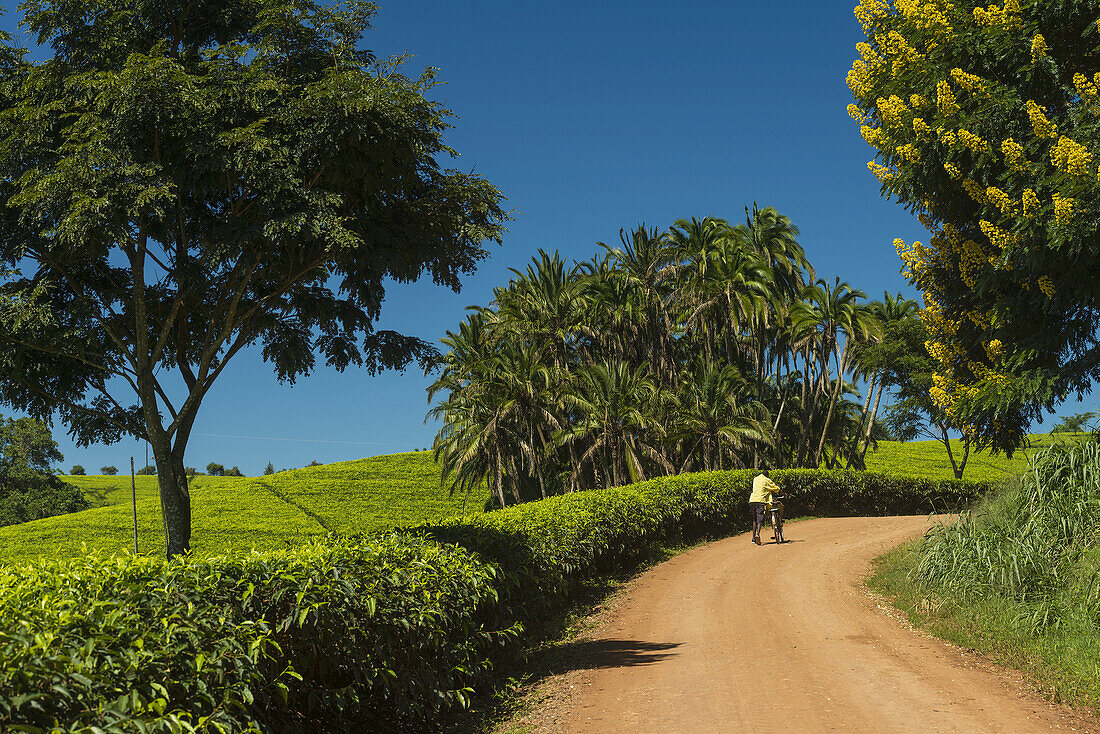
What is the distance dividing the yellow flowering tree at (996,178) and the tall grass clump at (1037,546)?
322 centimetres

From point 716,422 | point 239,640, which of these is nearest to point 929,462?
point 716,422

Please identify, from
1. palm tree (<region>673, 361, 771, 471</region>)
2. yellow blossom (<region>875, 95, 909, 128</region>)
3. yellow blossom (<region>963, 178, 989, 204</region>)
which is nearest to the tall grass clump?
yellow blossom (<region>963, 178, 989, 204</region>)

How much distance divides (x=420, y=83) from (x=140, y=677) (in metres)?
10.0

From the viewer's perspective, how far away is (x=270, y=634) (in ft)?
16.3

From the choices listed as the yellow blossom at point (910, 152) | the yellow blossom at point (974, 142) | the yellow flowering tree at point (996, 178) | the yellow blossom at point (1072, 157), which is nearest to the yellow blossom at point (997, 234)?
the yellow flowering tree at point (996, 178)

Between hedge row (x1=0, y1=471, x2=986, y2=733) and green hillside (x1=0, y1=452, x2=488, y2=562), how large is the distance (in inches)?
1532

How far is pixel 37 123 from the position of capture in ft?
39.3

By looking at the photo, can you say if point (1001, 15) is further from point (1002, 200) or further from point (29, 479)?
point (29, 479)

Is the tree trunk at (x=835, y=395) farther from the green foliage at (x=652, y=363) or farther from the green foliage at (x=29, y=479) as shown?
the green foliage at (x=29, y=479)

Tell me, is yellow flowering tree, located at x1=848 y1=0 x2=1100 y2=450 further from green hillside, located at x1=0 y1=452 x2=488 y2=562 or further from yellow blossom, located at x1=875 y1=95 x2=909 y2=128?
green hillside, located at x1=0 y1=452 x2=488 y2=562

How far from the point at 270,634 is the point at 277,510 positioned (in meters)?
58.6

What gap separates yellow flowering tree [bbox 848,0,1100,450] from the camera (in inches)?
462

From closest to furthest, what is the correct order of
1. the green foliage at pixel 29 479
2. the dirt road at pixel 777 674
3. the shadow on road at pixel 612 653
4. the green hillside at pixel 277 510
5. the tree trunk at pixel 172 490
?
the dirt road at pixel 777 674
the shadow on road at pixel 612 653
the tree trunk at pixel 172 490
the green hillside at pixel 277 510
the green foliage at pixel 29 479

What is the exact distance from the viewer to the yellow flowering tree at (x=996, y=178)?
11.7 m
